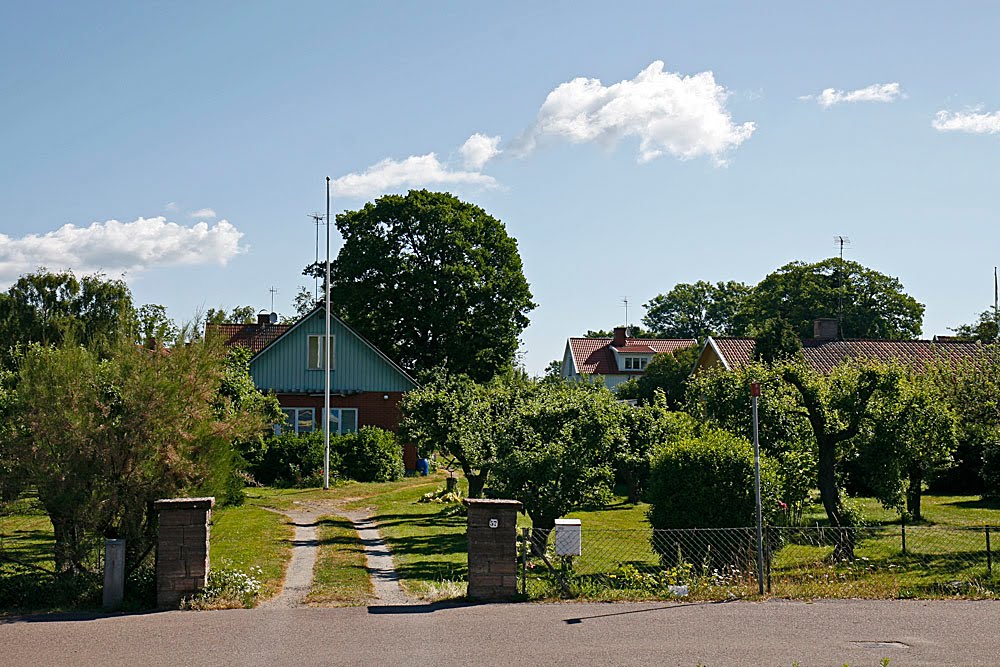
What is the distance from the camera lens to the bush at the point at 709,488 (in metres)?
13.7

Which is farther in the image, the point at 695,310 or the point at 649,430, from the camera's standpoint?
the point at 695,310

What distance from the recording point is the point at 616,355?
81188mm

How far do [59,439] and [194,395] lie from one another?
167cm

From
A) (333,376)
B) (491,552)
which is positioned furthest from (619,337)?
(491,552)

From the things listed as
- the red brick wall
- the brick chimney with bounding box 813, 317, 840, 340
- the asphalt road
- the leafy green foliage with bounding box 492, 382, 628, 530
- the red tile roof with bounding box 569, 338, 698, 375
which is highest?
the red tile roof with bounding box 569, 338, 698, 375

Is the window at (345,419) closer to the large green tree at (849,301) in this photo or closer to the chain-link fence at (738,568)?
the chain-link fence at (738,568)

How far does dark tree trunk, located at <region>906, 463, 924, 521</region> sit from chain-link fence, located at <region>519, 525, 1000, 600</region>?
330 cm

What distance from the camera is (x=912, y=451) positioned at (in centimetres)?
1614

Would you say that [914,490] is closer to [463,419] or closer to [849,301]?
[463,419]

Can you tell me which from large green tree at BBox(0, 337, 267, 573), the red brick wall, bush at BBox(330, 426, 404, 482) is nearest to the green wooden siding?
the red brick wall

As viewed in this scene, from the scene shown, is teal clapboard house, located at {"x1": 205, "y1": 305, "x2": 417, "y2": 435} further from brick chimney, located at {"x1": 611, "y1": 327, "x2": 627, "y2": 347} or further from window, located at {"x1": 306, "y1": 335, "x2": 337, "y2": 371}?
brick chimney, located at {"x1": 611, "y1": 327, "x2": 627, "y2": 347}

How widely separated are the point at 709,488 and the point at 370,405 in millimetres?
24934

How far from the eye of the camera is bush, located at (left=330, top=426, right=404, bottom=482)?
104ft

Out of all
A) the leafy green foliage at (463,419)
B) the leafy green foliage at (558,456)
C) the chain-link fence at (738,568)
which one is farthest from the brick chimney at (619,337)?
the leafy green foliage at (558,456)
